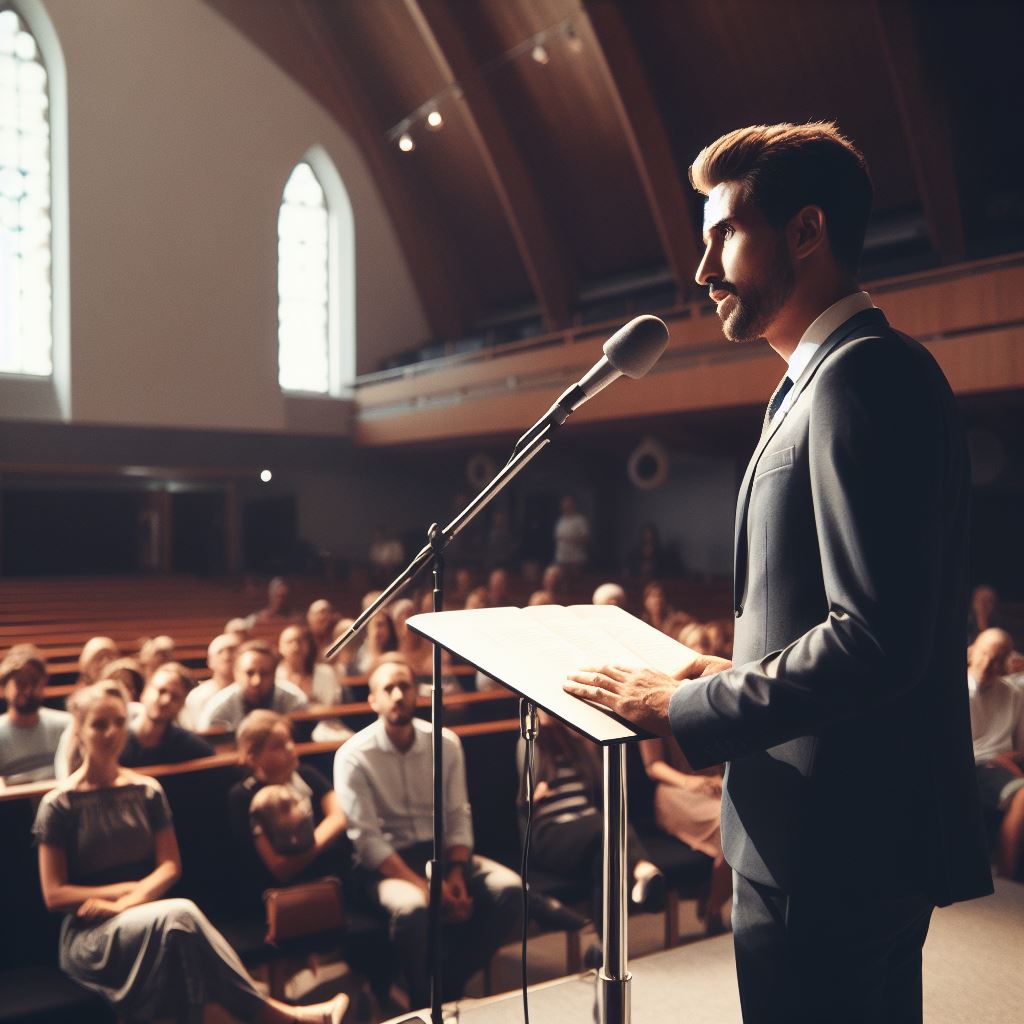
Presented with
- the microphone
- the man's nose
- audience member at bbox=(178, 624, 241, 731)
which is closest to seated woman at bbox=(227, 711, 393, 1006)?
audience member at bbox=(178, 624, 241, 731)

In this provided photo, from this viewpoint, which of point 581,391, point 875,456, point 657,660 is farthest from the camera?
point 581,391

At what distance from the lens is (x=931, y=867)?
1.18m

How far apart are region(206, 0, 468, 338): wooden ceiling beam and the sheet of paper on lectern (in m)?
13.8

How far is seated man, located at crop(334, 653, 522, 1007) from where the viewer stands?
3240 millimetres

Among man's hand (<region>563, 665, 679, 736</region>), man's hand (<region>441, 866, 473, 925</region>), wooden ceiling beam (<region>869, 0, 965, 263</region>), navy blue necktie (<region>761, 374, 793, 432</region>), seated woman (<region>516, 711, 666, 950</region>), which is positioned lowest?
man's hand (<region>441, 866, 473, 925</region>)

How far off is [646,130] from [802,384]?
10.5m

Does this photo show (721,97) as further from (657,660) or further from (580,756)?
(657,660)

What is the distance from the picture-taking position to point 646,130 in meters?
11.0

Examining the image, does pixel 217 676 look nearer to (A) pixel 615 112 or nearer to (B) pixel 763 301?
(B) pixel 763 301

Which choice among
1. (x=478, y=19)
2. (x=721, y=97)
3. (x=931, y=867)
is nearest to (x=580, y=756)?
(x=931, y=867)

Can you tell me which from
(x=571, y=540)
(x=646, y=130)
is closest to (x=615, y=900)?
(x=646, y=130)

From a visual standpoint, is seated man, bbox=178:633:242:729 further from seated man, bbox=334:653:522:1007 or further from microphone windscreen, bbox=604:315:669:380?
microphone windscreen, bbox=604:315:669:380

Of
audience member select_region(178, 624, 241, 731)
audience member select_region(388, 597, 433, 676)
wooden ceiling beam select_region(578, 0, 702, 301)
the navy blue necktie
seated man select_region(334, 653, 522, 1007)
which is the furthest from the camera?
wooden ceiling beam select_region(578, 0, 702, 301)

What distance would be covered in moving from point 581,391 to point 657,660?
45cm
